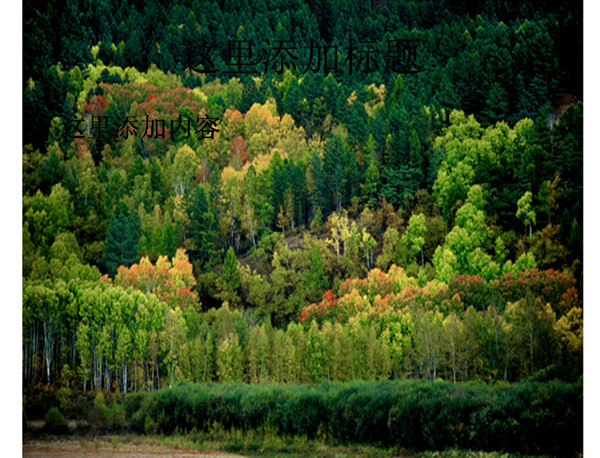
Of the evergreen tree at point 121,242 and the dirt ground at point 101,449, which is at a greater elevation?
the evergreen tree at point 121,242

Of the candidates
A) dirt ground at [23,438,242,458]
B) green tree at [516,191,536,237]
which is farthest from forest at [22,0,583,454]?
dirt ground at [23,438,242,458]

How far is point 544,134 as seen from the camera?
14.6 meters

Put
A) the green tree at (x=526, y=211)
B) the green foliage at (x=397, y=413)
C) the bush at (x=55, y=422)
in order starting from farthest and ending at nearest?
the bush at (x=55, y=422)
the green tree at (x=526, y=211)
the green foliage at (x=397, y=413)

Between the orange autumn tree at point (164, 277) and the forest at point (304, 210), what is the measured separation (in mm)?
44

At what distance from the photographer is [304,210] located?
15.5 m

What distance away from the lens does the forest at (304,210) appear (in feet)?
46.5

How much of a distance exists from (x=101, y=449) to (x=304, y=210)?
19.3 feet

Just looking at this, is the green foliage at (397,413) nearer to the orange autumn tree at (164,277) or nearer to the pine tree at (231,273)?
the orange autumn tree at (164,277)

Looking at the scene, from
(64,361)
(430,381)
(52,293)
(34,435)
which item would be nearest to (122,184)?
(52,293)

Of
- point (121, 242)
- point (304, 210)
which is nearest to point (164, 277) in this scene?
point (121, 242)

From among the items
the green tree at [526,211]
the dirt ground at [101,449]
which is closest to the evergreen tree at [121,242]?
the dirt ground at [101,449]

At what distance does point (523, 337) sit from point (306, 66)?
6.63m

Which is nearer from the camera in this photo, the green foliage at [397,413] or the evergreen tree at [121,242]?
the green foliage at [397,413]

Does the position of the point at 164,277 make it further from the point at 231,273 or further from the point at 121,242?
the point at 231,273
